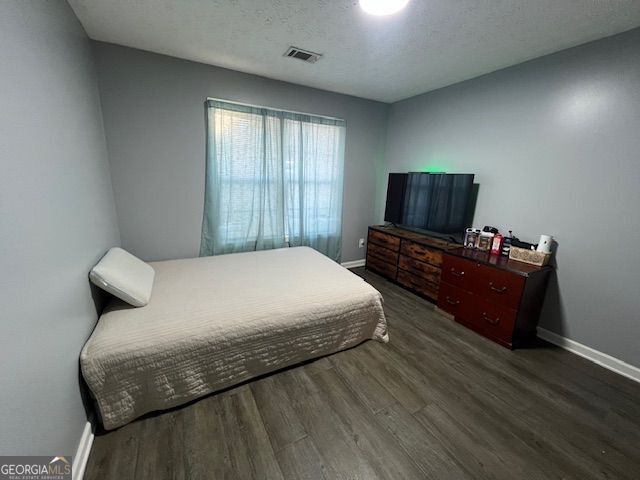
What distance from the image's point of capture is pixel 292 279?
7.29 ft

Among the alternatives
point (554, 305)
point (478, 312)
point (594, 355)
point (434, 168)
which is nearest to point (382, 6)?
point (434, 168)

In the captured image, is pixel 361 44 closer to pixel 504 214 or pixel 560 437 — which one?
pixel 504 214

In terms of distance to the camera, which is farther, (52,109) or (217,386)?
(217,386)

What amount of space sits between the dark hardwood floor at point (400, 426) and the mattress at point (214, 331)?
0.46 ft

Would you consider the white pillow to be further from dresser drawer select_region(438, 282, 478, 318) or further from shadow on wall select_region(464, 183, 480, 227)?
shadow on wall select_region(464, 183, 480, 227)

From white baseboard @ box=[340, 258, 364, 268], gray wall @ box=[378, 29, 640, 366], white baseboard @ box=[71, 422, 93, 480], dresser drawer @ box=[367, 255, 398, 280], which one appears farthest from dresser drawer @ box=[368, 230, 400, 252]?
white baseboard @ box=[71, 422, 93, 480]

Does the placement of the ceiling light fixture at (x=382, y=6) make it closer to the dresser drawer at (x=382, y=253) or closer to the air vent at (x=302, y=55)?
the air vent at (x=302, y=55)

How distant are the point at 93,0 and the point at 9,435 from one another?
7.73ft

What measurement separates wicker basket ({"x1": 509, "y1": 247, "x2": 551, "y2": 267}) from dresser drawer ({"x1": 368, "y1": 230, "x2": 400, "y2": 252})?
47.6 inches

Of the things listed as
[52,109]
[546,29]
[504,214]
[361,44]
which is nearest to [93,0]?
[52,109]

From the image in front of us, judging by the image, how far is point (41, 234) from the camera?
41.1 inches

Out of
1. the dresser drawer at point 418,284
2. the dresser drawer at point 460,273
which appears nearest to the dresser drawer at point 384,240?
the dresser drawer at point 418,284

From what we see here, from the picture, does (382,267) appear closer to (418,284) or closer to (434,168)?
(418,284)

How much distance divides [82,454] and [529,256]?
3.28 metres
